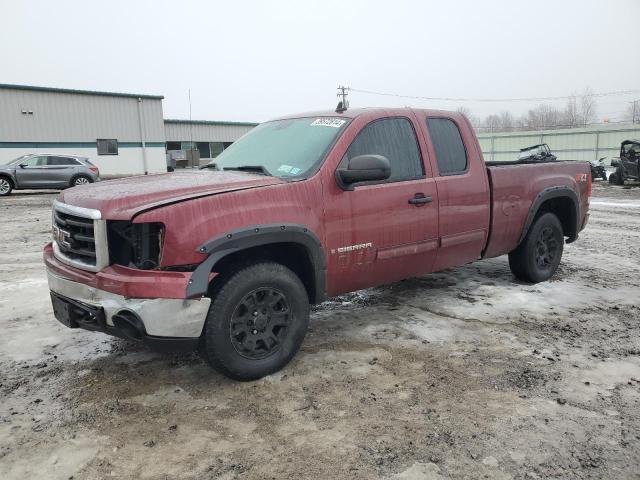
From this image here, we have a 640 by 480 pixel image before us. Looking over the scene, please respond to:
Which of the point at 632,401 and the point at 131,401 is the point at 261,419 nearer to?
the point at 131,401

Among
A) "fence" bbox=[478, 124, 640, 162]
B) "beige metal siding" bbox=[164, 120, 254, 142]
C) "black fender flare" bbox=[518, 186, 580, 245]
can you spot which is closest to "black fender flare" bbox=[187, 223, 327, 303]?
"black fender flare" bbox=[518, 186, 580, 245]

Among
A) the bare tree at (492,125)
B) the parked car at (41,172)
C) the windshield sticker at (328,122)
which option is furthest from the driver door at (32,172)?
the bare tree at (492,125)

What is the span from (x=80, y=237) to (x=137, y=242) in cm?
46

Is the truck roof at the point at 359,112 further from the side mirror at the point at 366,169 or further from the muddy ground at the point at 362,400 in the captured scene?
the muddy ground at the point at 362,400

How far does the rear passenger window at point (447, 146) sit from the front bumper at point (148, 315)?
100 inches

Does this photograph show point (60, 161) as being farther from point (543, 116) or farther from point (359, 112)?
point (543, 116)

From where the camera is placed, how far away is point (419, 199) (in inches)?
164

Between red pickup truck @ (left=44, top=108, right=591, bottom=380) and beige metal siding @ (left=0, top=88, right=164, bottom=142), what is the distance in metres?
28.5

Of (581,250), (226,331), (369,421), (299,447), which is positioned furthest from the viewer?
(581,250)

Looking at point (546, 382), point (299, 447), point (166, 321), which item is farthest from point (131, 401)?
point (546, 382)

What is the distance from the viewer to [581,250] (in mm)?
7727

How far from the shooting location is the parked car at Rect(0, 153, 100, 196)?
18359mm

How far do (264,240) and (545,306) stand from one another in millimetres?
3117

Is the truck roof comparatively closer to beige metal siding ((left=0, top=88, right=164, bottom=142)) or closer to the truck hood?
the truck hood
